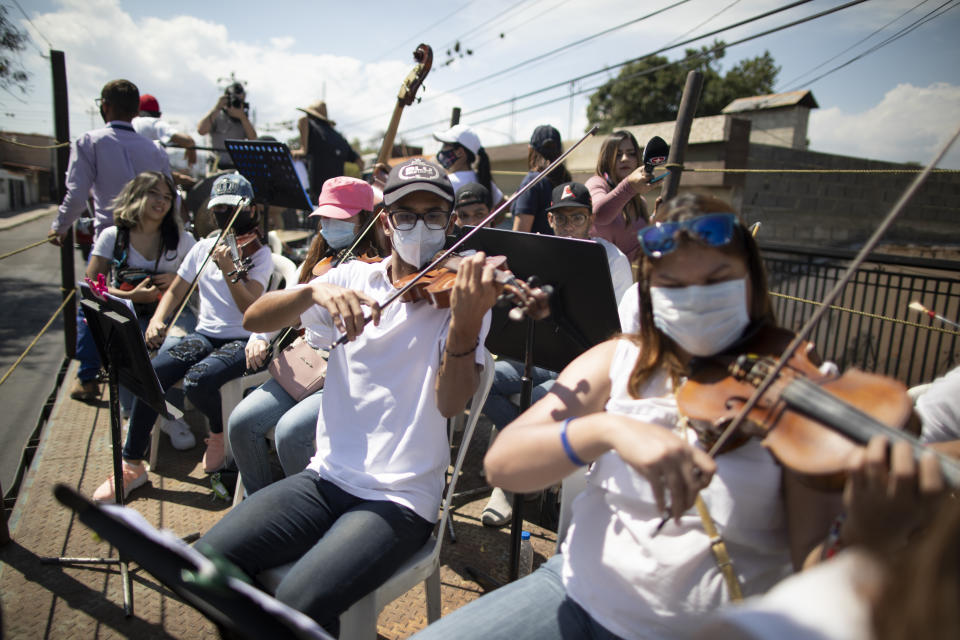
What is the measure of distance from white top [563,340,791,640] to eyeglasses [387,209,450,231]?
3.58ft

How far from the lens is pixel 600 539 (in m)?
1.30

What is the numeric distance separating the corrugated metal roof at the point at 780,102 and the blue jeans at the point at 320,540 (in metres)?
14.6

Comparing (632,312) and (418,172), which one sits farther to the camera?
(418,172)

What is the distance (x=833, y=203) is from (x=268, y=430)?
11.9 meters

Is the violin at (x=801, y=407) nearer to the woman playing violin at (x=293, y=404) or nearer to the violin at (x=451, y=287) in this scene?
the violin at (x=451, y=287)

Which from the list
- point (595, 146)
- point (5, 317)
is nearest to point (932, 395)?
point (5, 317)

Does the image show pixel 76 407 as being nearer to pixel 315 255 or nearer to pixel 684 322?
pixel 315 255

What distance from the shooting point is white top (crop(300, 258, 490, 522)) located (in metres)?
1.81

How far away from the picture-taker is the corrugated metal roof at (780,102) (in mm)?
13266

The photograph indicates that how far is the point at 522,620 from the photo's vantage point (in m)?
1.33

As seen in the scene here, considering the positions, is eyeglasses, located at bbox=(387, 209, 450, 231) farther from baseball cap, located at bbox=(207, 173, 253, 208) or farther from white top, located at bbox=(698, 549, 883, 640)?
baseball cap, located at bbox=(207, 173, 253, 208)

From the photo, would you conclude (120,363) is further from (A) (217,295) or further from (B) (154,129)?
(B) (154,129)

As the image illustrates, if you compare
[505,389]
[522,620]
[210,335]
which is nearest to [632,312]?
[522,620]

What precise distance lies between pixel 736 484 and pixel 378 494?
1.09 metres
